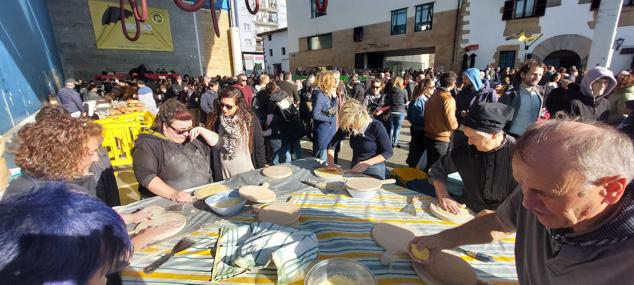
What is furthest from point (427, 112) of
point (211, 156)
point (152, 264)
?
point (152, 264)

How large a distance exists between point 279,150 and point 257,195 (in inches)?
113

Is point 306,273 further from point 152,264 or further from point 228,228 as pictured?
point 152,264

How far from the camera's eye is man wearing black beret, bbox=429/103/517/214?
5.79 ft

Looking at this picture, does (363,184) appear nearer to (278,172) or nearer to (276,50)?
(278,172)

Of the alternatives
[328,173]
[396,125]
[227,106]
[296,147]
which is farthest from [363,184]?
[396,125]

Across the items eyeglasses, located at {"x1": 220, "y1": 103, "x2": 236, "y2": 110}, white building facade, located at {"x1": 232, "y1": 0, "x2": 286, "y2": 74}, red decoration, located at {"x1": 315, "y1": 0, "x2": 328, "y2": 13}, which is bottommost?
eyeglasses, located at {"x1": 220, "y1": 103, "x2": 236, "y2": 110}

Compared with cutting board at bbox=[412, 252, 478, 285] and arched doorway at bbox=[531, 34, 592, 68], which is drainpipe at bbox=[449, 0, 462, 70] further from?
cutting board at bbox=[412, 252, 478, 285]

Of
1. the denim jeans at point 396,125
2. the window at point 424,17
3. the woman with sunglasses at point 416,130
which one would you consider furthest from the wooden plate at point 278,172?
the window at point 424,17

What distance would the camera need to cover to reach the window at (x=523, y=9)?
544 inches

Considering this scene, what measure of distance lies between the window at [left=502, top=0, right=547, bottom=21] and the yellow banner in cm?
2061

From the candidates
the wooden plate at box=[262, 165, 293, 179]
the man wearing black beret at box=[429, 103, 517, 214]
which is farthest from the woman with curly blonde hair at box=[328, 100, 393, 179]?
the man wearing black beret at box=[429, 103, 517, 214]

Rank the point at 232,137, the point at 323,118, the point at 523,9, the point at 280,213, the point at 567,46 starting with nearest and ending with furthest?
the point at 280,213 < the point at 232,137 < the point at 323,118 < the point at 567,46 < the point at 523,9

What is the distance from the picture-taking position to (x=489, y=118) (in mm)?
1728

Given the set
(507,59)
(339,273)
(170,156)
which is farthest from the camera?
(507,59)
